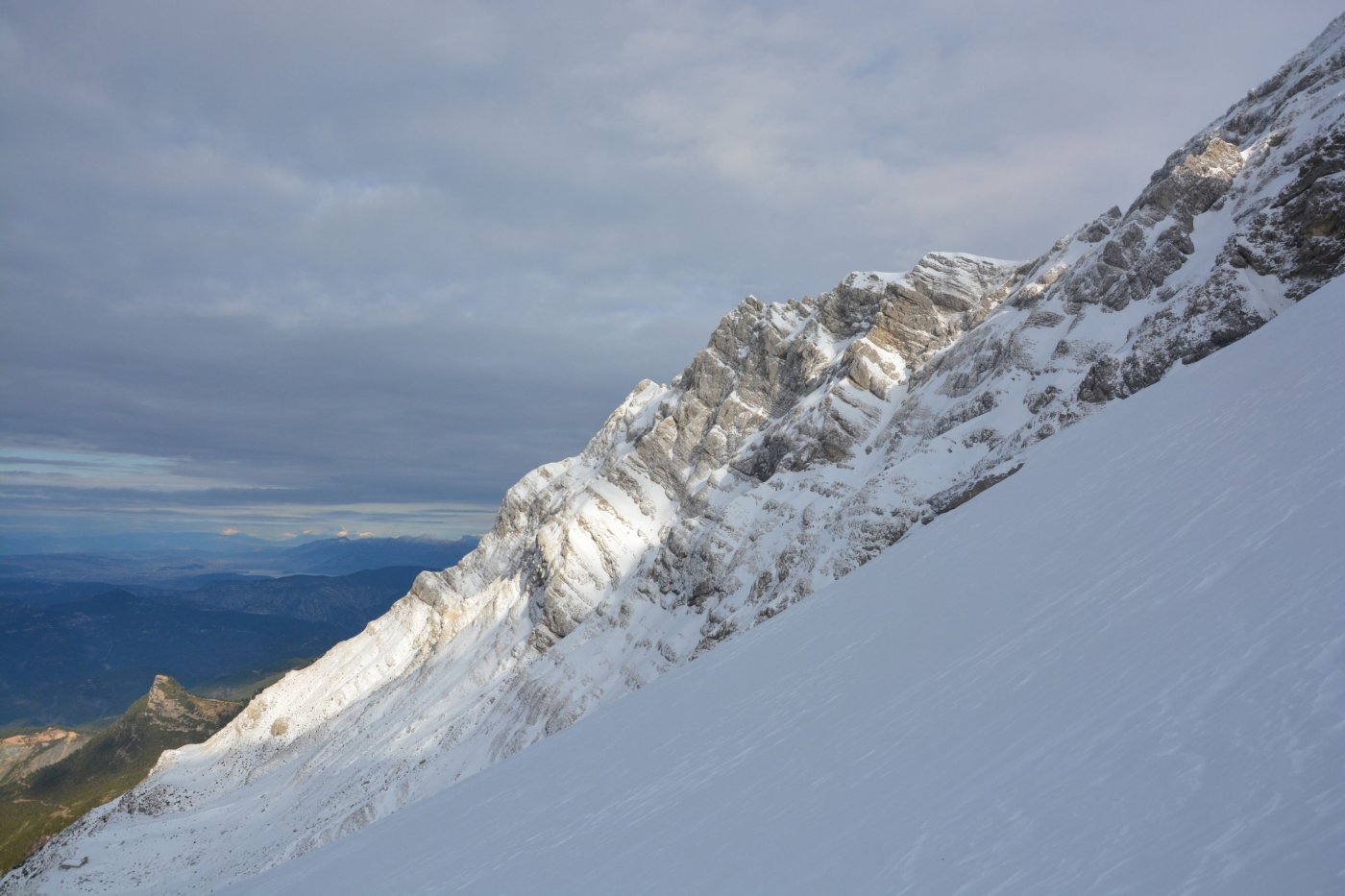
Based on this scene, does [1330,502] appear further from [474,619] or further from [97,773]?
[97,773]

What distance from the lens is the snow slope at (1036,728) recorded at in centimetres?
488

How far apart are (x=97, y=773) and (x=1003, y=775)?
254591 mm

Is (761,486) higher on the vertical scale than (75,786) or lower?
higher

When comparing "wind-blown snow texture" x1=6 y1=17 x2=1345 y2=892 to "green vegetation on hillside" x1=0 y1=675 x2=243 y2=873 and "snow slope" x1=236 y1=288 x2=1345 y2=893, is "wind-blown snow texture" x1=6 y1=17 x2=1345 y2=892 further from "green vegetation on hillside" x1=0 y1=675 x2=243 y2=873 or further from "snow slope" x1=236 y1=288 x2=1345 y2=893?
"green vegetation on hillside" x1=0 y1=675 x2=243 y2=873

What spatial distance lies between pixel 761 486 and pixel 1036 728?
7914cm

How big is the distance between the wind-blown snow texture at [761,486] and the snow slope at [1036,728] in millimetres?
294

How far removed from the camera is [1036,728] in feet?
22.8

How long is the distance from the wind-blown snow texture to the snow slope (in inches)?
11.6

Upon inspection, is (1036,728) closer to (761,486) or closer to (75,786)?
(761,486)

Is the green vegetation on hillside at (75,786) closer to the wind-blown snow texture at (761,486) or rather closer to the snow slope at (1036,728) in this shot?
the wind-blown snow texture at (761,486)

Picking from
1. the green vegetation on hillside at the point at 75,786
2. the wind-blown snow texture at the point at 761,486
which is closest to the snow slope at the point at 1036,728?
the wind-blown snow texture at the point at 761,486

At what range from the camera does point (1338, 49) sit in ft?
179

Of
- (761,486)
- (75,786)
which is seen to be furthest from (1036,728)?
(75,786)

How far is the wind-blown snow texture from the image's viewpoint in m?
43.4
